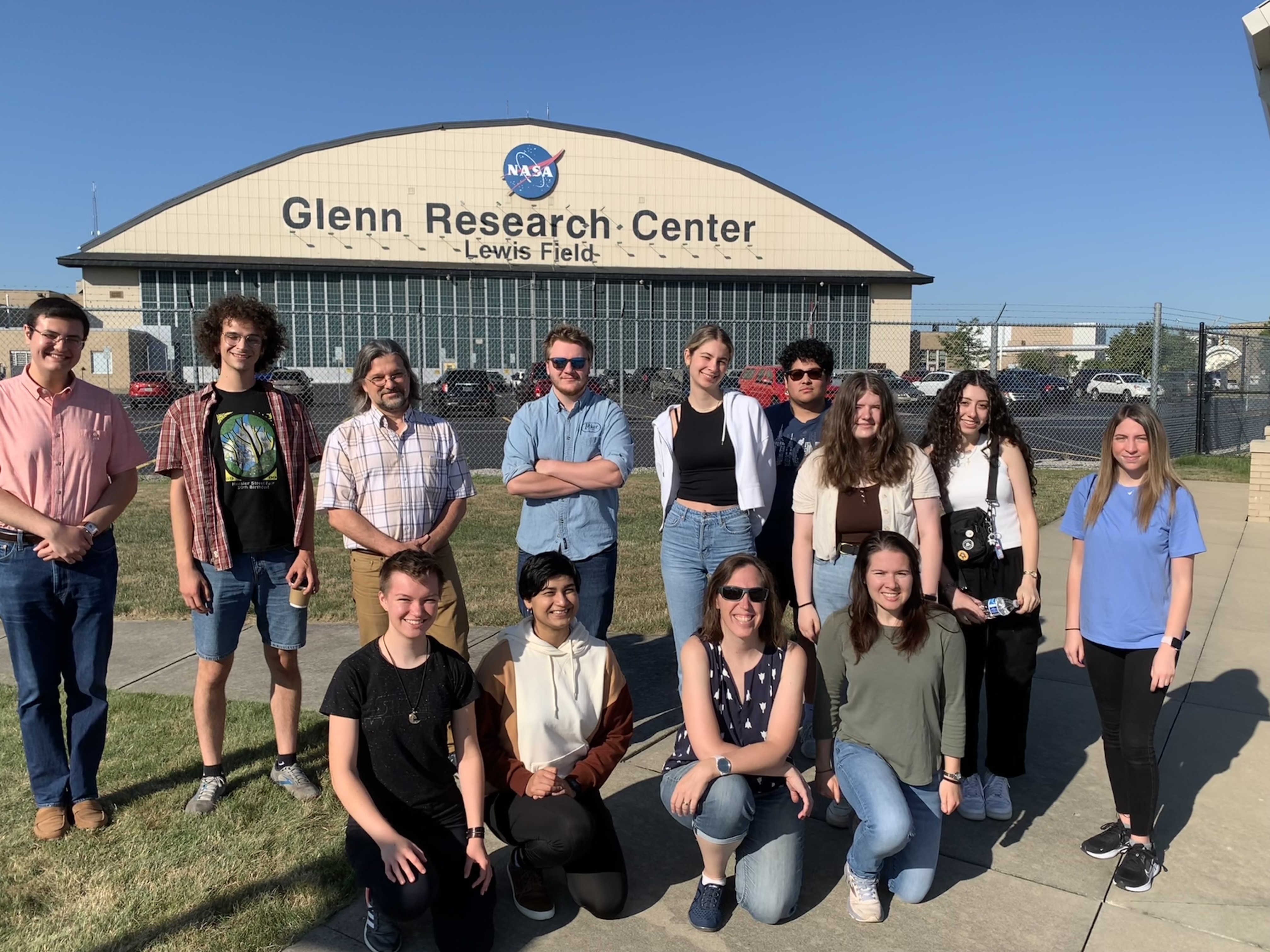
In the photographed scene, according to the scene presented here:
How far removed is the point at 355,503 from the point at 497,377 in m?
16.6

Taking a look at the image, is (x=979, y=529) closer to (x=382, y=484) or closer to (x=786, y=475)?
(x=786, y=475)

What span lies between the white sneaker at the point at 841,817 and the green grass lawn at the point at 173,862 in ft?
5.68

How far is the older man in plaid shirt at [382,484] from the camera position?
386cm

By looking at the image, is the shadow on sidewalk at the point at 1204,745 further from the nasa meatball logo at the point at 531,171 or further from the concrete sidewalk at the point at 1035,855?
the nasa meatball logo at the point at 531,171

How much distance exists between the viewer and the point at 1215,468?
Answer: 14266 mm

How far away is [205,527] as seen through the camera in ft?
12.2

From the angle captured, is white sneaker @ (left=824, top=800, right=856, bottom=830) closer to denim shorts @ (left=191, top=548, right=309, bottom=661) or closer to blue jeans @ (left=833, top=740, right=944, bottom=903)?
blue jeans @ (left=833, top=740, right=944, bottom=903)

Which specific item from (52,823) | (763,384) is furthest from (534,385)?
(52,823)

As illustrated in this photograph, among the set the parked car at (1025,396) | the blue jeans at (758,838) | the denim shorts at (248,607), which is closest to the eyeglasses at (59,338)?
the denim shorts at (248,607)

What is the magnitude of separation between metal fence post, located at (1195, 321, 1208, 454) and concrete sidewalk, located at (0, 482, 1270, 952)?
10.8m

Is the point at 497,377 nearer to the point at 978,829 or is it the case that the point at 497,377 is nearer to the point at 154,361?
the point at 154,361

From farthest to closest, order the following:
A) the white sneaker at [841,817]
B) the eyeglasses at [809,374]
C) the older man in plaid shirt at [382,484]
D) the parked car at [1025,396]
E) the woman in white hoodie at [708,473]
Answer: the parked car at [1025,396]
the eyeglasses at [809,374]
the woman in white hoodie at [708,473]
the older man in plaid shirt at [382,484]
the white sneaker at [841,817]

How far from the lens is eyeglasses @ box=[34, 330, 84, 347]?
11.2 ft

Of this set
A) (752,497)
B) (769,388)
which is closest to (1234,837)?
(752,497)
